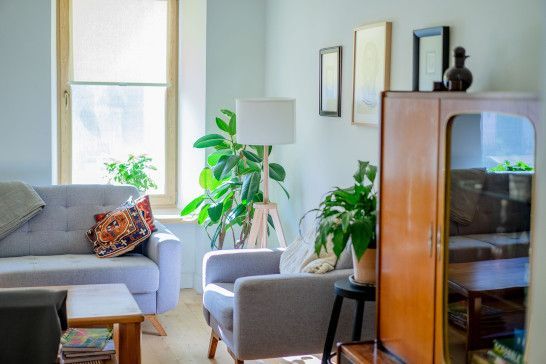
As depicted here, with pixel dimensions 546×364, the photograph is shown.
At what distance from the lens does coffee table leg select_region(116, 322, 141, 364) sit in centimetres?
377

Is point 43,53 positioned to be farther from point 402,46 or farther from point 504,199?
point 504,199

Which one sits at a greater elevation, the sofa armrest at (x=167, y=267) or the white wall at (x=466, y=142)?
the white wall at (x=466, y=142)

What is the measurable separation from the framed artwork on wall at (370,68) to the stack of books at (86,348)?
166 centimetres

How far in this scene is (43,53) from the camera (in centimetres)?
565

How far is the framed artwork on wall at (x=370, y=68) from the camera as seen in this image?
404 cm

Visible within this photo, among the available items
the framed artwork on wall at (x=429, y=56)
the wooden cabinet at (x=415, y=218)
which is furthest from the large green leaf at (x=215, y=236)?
the wooden cabinet at (x=415, y=218)

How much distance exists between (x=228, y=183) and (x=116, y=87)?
127cm

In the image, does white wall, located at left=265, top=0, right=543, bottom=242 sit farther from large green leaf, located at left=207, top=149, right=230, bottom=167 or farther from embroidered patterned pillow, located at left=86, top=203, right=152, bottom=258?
embroidered patterned pillow, located at left=86, top=203, right=152, bottom=258

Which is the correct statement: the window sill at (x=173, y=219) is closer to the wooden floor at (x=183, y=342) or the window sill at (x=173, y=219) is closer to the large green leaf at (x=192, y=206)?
the large green leaf at (x=192, y=206)

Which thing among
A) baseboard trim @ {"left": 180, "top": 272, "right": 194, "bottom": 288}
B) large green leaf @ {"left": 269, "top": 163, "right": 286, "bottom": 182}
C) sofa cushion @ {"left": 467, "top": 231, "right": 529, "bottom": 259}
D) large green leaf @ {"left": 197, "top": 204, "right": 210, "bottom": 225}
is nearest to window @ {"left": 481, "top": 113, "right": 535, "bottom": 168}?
sofa cushion @ {"left": 467, "top": 231, "right": 529, "bottom": 259}

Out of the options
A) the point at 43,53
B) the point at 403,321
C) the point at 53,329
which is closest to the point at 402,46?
the point at 403,321

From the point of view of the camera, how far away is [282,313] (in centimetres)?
379

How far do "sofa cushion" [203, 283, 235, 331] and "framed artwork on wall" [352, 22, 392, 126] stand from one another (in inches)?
43.8

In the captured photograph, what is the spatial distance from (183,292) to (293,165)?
1.33 metres
